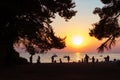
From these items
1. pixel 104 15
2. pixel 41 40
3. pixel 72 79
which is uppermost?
pixel 104 15

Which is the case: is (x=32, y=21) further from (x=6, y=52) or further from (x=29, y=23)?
(x=6, y=52)

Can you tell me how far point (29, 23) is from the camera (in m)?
50.5

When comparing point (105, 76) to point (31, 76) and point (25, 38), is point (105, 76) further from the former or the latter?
point (25, 38)

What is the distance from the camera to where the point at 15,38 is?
5291 cm

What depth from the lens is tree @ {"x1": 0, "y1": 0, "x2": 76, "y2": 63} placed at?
4866 cm

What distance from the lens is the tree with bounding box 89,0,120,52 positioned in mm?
51594

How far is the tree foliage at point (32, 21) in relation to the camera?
48438 mm

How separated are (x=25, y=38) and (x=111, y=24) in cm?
1140

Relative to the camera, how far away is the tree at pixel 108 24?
51594 millimetres

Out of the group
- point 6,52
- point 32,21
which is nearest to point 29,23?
point 32,21

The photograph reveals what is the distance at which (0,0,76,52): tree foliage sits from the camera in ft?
159

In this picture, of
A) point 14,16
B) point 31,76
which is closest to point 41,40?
point 14,16

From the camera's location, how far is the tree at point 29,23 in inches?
1916

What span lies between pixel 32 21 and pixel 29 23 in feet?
2.92
